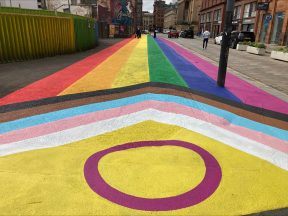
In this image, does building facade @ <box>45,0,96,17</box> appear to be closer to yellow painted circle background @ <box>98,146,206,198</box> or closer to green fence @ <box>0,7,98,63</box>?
green fence @ <box>0,7,98,63</box>

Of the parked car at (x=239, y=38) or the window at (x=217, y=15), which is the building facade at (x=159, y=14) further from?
the parked car at (x=239, y=38)

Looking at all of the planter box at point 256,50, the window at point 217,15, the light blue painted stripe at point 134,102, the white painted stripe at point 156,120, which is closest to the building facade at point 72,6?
the window at point 217,15

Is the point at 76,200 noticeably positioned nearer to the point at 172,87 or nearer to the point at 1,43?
the point at 172,87

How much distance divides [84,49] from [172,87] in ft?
43.3

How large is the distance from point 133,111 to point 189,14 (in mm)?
116563

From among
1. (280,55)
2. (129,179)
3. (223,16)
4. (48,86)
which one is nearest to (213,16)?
(223,16)

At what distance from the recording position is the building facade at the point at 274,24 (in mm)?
33812

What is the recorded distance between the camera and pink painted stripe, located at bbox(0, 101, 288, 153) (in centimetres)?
496

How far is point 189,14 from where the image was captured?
374 feet

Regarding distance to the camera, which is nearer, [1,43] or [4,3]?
[1,43]

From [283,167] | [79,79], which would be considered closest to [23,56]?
[79,79]

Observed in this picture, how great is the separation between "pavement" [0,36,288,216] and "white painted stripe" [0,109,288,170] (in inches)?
0.8

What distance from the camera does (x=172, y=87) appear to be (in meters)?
8.41

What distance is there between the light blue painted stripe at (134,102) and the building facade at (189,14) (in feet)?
300
